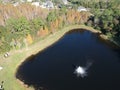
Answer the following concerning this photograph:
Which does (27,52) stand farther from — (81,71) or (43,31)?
(81,71)

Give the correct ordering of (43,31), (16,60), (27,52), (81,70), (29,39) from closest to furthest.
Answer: (81,70) → (16,60) → (27,52) → (29,39) → (43,31)

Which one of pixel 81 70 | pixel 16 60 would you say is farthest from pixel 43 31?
pixel 81 70

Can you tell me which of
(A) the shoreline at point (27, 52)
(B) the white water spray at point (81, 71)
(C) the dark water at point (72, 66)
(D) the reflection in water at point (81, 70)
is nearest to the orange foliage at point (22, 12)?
(A) the shoreline at point (27, 52)

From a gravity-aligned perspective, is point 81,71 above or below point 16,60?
below

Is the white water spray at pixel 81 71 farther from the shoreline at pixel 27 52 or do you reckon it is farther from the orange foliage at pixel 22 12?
the orange foliage at pixel 22 12

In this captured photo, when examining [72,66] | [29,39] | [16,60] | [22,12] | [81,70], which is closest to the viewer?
[81,70]

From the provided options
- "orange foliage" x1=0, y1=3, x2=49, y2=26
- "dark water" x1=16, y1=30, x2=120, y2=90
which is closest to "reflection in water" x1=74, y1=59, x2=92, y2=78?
"dark water" x1=16, y1=30, x2=120, y2=90

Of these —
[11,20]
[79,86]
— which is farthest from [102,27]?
[79,86]
